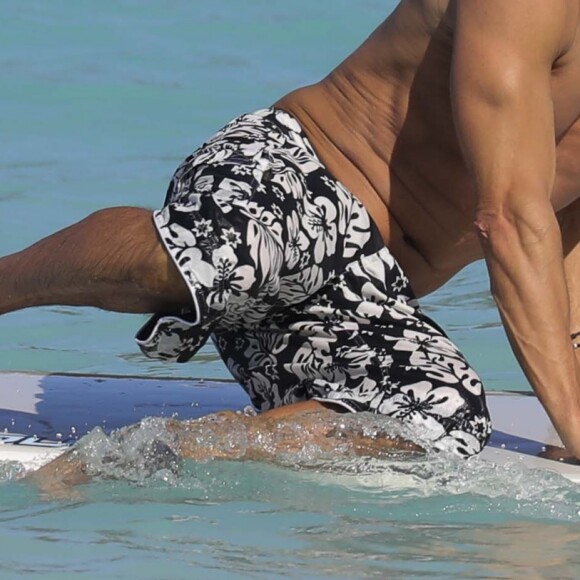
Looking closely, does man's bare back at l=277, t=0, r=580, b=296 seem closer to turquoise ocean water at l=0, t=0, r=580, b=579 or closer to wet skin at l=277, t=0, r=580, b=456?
wet skin at l=277, t=0, r=580, b=456

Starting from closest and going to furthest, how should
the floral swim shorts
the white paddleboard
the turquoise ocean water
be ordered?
the turquoise ocean water
the floral swim shorts
the white paddleboard

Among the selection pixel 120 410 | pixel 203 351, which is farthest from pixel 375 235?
pixel 203 351

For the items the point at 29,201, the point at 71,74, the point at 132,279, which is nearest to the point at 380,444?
the point at 132,279

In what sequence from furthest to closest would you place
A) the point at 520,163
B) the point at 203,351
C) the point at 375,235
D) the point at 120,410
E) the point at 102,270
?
the point at 203,351
the point at 120,410
the point at 375,235
the point at 102,270
the point at 520,163

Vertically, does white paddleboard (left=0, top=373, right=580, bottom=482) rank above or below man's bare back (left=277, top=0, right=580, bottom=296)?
below

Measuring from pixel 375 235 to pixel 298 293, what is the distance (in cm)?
21

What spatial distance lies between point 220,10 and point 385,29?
6.41 meters

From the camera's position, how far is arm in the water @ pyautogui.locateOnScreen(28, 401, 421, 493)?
275cm

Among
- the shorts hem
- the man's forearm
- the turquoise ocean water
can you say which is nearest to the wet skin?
the man's forearm

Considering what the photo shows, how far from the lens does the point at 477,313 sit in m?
5.33

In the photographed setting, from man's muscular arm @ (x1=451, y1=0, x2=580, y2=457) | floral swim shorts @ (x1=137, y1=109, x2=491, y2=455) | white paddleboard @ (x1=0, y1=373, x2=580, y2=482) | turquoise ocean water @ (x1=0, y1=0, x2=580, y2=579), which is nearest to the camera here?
turquoise ocean water @ (x1=0, y1=0, x2=580, y2=579)

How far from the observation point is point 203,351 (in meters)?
5.02

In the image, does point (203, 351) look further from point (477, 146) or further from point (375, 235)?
point (477, 146)

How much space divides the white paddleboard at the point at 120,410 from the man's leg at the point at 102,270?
1.00 ft
